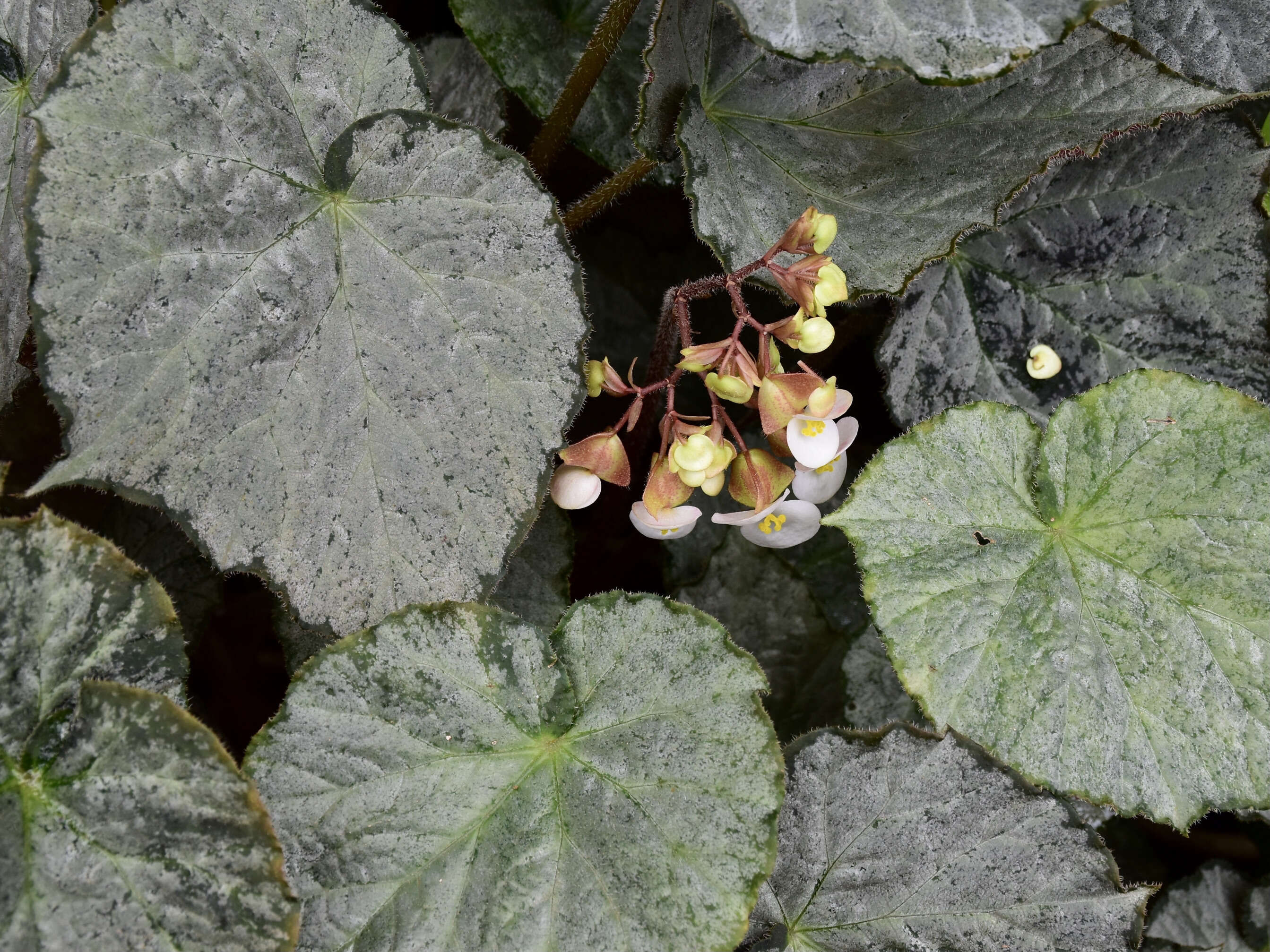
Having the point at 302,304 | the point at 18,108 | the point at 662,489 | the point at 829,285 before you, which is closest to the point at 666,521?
the point at 662,489

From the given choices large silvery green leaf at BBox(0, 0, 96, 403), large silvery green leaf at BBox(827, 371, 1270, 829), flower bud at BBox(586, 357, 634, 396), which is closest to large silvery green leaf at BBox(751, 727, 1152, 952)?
large silvery green leaf at BBox(827, 371, 1270, 829)

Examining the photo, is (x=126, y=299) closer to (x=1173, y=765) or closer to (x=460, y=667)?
(x=460, y=667)

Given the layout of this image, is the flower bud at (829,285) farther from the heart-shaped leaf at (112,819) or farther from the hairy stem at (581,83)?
the heart-shaped leaf at (112,819)

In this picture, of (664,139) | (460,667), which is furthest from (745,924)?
(664,139)

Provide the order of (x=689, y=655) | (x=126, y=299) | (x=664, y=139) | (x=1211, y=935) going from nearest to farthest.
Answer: (x=126, y=299), (x=689, y=655), (x=664, y=139), (x=1211, y=935)

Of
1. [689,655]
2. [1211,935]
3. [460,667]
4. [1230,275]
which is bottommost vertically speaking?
[1211,935]

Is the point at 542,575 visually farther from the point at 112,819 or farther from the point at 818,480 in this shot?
the point at 112,819
